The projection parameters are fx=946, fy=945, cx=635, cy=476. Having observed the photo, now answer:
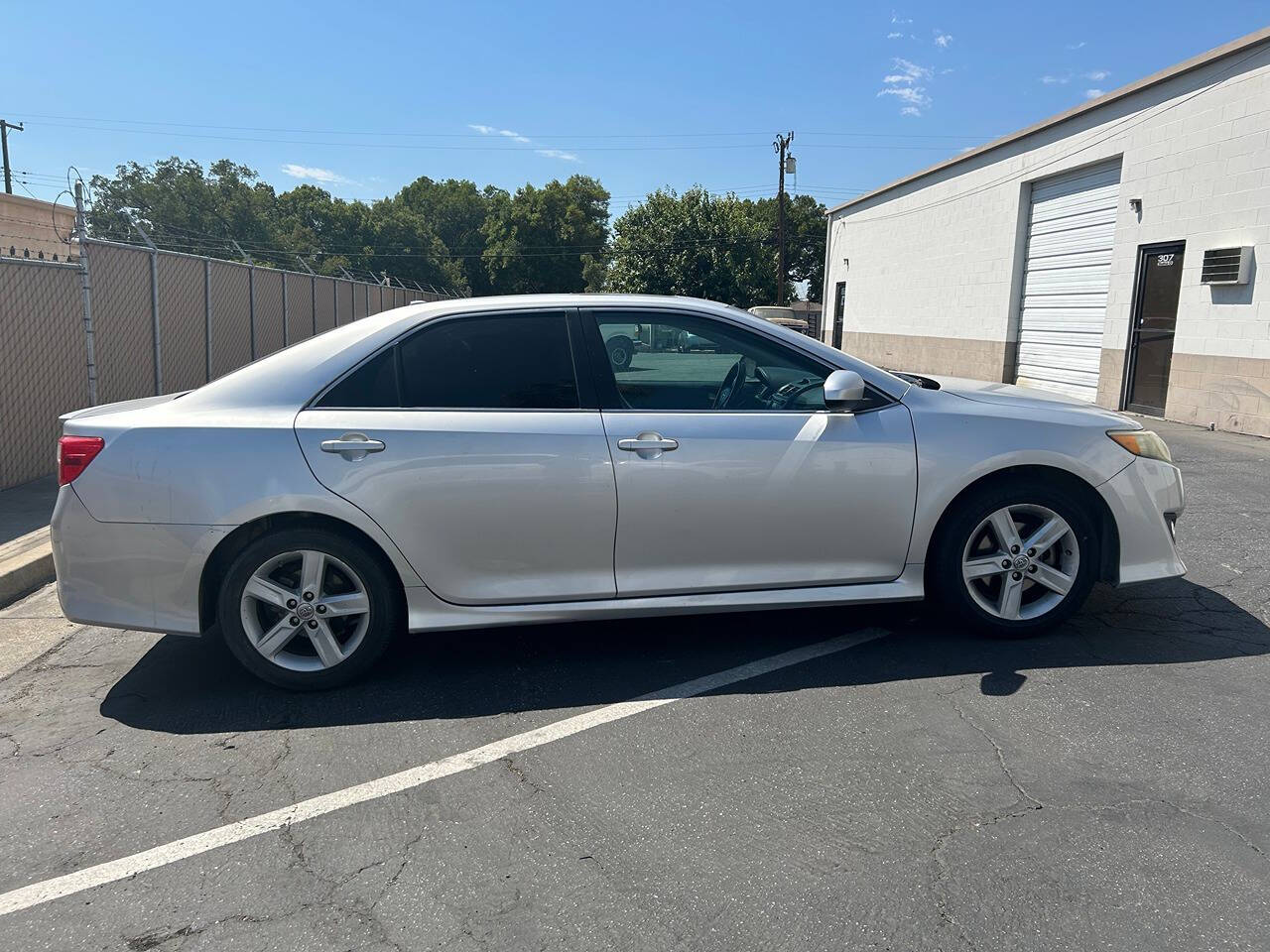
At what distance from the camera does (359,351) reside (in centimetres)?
415

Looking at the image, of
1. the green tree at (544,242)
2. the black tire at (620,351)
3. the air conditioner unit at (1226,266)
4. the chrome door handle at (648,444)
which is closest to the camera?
the chrome door handle at (648,444)

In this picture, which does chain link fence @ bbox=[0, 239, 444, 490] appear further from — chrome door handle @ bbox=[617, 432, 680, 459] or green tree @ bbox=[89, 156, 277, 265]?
green tree @ bbox=[89, 156, 277, 265]

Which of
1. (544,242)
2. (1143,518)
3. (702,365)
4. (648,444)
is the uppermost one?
(544,242)

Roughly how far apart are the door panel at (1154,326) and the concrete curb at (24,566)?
46.5ft

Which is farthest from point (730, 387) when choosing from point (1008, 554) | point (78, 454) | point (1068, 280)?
point (1068, 280)

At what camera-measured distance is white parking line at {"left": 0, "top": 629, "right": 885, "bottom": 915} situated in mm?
2752

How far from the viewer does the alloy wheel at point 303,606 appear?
3.97 metres

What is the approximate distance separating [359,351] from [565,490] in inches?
43.4

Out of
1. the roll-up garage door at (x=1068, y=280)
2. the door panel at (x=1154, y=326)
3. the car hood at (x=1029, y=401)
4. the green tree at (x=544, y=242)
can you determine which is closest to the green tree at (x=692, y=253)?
the green tree at (x=544, y=242)

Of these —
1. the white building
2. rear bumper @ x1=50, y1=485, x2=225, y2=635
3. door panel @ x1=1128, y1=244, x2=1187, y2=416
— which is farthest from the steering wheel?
door panel @ x1=1128, y1=244, x2=1187, y2=416

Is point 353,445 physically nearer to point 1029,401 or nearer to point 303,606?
point 303,606

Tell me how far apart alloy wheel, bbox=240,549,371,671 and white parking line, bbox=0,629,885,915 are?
2.89 feet

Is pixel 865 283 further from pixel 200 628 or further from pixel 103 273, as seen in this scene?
pixel 200 628

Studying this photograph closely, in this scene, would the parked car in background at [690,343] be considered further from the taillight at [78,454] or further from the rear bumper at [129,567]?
the taillight at [78,454]
